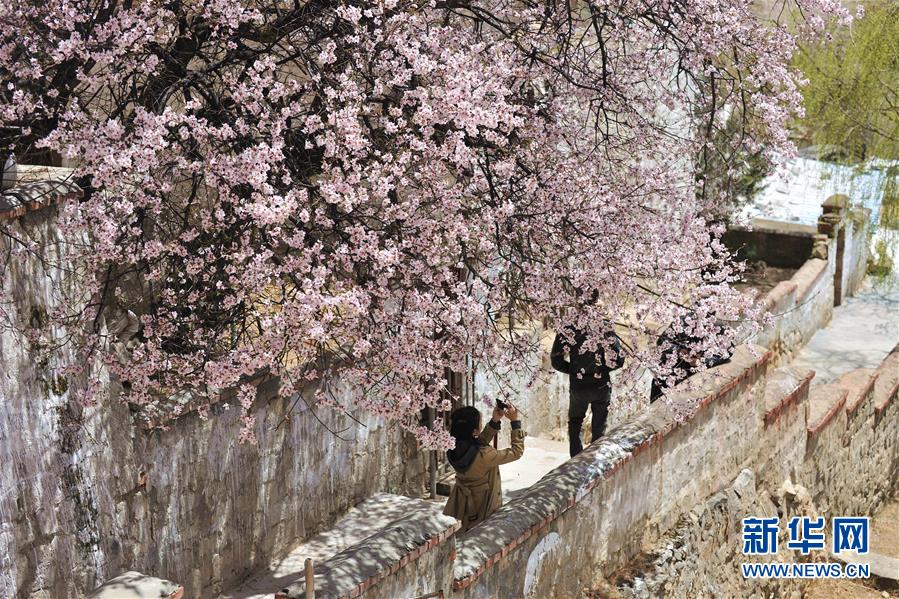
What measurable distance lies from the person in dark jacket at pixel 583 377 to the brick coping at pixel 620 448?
1.47 feet

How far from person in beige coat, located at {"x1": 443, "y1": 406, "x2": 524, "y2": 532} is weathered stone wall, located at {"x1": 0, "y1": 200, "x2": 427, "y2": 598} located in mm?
923

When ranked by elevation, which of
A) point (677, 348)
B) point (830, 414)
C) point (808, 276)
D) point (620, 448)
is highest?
point (677, 348)

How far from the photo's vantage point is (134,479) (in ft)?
21.9

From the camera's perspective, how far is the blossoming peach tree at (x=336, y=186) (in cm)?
614

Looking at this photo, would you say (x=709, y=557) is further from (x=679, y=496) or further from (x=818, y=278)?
(x=818, y=278)

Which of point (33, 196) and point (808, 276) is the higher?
point (33, 196)

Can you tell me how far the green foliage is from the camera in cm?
1884

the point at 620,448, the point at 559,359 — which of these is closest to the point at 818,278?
the point at 559,359

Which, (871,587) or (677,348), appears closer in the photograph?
(677,348)

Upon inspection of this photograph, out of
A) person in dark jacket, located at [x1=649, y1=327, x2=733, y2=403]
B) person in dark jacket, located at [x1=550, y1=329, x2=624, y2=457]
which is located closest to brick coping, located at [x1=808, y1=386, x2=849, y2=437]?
person in dark jacket, located at [x1=649, y1=327, x2=733, y2=403]

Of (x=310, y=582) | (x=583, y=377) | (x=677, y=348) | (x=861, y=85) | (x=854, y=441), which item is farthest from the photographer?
(x=861, y=85)

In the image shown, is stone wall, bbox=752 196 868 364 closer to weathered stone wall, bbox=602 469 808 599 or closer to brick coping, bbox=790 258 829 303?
brick coping, bbox=790 258 829 303

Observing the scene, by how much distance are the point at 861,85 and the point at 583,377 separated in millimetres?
12525

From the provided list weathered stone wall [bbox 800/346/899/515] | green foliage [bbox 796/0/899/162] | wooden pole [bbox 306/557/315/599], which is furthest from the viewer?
green foliage [bbox 796/0/899/162]
